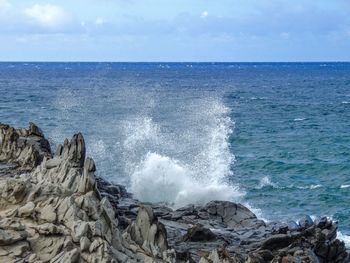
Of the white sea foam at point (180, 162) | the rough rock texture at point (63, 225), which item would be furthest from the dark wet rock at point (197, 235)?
the white sea foam at point (180, 162)

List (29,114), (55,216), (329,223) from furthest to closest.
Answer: (29,114), (329,223), (55,216)

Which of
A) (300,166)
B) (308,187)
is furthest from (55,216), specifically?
(300,166)

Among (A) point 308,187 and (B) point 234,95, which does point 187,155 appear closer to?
(A) point 308,187

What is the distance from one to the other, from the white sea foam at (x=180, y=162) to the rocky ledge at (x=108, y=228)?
9.66 meters

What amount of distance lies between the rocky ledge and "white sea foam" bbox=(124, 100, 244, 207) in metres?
9.66

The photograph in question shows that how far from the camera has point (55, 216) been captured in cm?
1969

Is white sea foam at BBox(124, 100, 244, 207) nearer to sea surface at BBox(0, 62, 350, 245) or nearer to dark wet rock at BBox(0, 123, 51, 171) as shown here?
sea surface at BBox(0, 62, 350, 245)

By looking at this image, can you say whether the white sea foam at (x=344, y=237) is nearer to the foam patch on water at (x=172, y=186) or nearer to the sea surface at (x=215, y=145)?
the sea surface at (x=215, y=145)

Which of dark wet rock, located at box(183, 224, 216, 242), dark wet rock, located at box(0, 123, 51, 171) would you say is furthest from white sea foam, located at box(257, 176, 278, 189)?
dark wet rock, located at box(183, 224, 216, 242)

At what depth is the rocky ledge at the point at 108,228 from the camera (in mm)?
18375

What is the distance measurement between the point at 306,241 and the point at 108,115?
6057 cm

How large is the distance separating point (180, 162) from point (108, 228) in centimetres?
3582

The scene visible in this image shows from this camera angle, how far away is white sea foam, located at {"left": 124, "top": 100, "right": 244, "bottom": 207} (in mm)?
43125

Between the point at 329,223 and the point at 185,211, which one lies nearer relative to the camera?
the point at 329,223
